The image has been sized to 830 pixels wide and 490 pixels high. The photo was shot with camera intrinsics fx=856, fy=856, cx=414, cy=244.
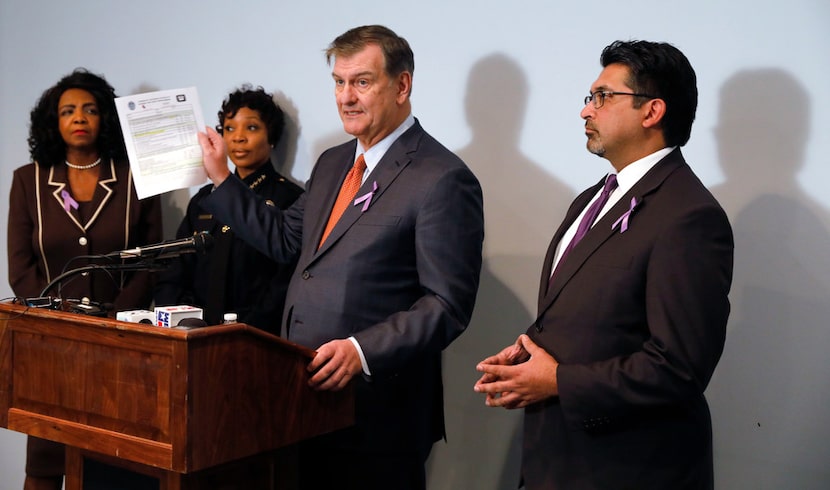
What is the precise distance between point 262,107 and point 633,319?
210 centimetres

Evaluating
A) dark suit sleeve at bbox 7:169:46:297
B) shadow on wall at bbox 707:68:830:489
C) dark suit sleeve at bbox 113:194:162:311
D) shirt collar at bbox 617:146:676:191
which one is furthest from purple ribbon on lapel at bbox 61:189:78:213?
shadow on wall at bbox 707:68:830:489

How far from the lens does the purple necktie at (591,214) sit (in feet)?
7.12

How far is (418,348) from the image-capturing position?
7.45ft

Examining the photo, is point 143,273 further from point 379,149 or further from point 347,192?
point 379,149

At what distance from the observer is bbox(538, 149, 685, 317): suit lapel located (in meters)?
2.02

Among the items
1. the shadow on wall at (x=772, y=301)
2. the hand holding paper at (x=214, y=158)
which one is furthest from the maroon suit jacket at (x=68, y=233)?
the shadow on wall at (x=772, y=301)

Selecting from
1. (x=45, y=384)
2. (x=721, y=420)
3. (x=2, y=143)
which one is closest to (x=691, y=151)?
Answer: (x=721, y=420)

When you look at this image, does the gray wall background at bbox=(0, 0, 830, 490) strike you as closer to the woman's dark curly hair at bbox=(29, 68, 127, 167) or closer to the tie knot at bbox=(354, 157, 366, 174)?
the woman's dark curly hair at bbox=(29, 68, 127, 167)

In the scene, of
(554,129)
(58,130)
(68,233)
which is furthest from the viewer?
(58,130)

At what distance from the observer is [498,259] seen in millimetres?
3189

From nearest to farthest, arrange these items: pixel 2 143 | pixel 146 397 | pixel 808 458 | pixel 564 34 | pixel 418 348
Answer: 1. pixel 146 397
2. pixel 418 348
3. pixel 808 458
4. pixel 564 34
5. pixel 2 143

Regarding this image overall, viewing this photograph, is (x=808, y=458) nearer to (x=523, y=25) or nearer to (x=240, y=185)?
(x=523, y=25)

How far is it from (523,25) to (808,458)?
1.71 m

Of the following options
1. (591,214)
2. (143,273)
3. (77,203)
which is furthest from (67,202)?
(591,214)
